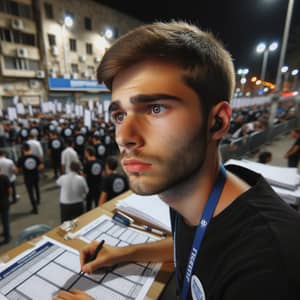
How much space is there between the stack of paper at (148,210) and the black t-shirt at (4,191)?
97.7 inches

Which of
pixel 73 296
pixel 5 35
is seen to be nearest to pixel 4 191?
pixel 73 296

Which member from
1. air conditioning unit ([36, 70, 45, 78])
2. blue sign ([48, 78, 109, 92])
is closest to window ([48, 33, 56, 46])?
air conditioning unit ([36, 70, 45, 78])

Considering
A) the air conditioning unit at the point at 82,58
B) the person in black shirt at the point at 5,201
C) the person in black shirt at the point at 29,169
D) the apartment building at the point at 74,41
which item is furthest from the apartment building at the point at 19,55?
the person in black shirt at the point at 5,201

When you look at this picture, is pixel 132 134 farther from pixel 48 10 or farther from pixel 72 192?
pixel 48 10

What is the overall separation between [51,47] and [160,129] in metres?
18.6

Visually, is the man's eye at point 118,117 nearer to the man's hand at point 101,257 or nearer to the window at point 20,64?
the man's hand at point 101,257

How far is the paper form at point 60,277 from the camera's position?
73 cm

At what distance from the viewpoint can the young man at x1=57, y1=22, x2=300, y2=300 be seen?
53cm

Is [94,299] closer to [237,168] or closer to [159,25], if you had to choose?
[237,168]

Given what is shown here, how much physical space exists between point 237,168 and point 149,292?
0.60m

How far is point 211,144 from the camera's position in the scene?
63cm

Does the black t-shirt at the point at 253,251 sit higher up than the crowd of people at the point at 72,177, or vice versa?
the black t-shirt at the point at 253,251

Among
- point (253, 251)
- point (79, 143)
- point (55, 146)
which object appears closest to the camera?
point (253, 251)

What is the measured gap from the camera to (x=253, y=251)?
1.55ft
